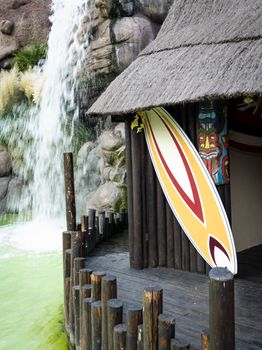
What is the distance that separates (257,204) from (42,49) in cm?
1003

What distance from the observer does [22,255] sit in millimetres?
8523

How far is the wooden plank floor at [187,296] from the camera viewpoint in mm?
3629


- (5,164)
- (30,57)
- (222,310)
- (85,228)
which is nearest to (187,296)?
(222,310)

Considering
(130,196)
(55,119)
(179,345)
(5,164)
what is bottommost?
(179,345)

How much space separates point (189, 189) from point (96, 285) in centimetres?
155

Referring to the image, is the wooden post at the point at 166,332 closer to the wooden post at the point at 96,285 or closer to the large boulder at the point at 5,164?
the wooden post at the point at 96,285

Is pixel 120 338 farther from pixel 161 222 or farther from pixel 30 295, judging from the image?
pixel 30 295

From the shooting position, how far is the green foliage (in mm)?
14141

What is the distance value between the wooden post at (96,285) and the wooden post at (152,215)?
143 centimetres

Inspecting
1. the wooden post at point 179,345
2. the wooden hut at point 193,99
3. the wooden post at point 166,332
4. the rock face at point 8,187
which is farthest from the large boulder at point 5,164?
the wooden post at point 179,345

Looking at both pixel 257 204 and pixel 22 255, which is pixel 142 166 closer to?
pixel 257 204

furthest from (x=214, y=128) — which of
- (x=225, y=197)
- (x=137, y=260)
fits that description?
(x=137, y=260)

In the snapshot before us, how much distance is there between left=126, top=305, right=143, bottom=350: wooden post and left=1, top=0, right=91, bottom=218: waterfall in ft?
30.2

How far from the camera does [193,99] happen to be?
4.17 metres
